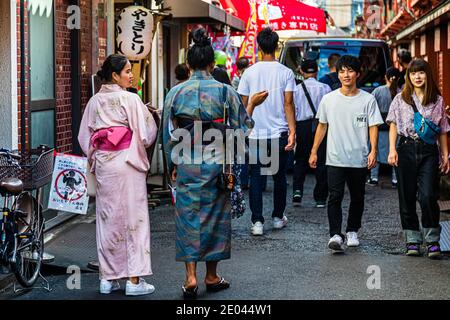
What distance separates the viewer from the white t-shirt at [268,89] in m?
10.4

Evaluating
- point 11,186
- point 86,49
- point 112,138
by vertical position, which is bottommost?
point 11,186

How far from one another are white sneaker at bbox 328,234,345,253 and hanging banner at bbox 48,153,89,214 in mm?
2437

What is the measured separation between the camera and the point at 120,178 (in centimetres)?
748

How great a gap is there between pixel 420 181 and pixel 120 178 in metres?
3.17

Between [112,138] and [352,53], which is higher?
[352,53]

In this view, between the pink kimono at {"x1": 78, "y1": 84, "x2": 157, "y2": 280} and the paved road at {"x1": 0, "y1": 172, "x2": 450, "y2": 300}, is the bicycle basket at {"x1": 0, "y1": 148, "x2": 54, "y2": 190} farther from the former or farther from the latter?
the paved road at {"x1": 0, "y1": 172, "x2": 450, "y2": 300}

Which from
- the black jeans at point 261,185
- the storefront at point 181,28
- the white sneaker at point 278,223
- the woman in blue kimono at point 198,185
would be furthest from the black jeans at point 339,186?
the storefront at point 181,28

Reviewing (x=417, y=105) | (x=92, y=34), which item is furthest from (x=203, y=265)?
(x=92, y=34)

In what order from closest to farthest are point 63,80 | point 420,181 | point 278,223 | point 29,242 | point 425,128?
point 29,242 < point 425,128 < point 420,181 < point 278,223 < point 63,80

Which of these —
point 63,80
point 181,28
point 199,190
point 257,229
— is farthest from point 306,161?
point 181,28

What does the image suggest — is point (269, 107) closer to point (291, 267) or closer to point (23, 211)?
point (291, 267)

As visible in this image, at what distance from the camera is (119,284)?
800 centimetres
